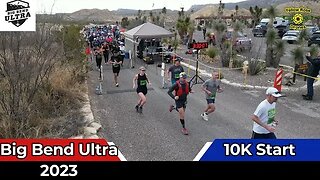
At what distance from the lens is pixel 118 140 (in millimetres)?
7598

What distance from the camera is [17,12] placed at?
955cm

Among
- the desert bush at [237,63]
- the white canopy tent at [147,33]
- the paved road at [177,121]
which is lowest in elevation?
the paved road at [177,121]

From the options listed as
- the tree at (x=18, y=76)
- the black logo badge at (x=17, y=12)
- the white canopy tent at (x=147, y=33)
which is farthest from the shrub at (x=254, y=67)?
the black logo badge at (x=17, y=12)

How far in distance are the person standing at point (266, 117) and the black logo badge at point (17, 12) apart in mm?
6015

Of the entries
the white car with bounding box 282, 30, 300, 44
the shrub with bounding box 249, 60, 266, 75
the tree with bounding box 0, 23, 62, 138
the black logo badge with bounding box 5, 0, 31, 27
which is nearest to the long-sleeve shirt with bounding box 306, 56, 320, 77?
the shrub with bounding box 249, 60, 266, 75

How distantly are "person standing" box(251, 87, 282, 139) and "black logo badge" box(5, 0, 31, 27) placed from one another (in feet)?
19.7

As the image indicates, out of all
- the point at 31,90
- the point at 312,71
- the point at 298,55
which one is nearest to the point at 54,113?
the point at 31,90

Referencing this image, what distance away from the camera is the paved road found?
7211mm

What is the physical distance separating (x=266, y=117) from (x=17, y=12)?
7.30 meters

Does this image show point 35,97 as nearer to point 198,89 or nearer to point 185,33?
point 198,89

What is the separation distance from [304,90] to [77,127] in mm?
8600

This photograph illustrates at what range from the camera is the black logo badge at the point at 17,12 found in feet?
28.6

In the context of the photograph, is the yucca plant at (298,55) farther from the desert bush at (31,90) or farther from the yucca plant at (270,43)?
the desert bush at (31,90)

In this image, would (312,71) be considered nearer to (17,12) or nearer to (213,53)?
(213,53)
